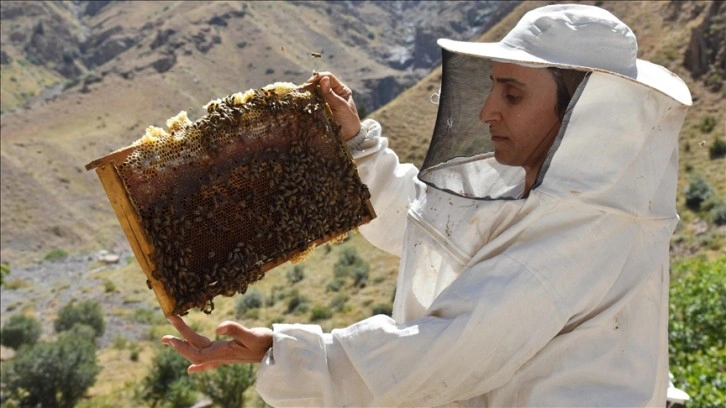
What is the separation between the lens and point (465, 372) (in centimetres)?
241

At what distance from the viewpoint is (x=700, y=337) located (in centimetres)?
790

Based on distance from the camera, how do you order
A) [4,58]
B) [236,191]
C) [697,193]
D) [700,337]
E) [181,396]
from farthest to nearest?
[4,58]
[697,193]
[181,396]
[700,337]
[236,191]

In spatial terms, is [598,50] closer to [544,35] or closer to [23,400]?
[544,35]

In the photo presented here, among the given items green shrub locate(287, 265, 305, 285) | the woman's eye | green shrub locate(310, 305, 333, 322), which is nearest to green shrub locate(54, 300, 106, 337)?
green shrub locate(287, 265, 305, 285)

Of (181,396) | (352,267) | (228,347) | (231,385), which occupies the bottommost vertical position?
(352,267)

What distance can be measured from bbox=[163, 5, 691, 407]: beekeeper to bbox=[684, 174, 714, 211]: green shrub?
990 inches

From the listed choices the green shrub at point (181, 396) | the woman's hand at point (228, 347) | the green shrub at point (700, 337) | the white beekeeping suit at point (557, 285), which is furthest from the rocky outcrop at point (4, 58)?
the white beekeeping suit at point (557, 285)

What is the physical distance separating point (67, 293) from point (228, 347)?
43192mm

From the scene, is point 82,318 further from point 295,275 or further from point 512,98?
point 512,98

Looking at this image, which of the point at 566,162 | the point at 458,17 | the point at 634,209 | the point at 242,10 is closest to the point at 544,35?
the point at 566,162

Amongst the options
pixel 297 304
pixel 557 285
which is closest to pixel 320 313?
pixel 297 304

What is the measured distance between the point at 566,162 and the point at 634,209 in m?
0.31

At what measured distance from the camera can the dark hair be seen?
2.64 m

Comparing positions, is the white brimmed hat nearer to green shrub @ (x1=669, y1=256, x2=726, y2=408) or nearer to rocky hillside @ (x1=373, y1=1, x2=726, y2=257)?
green shrub @ (x1=669, y1=256, x2=726, y2=408)
